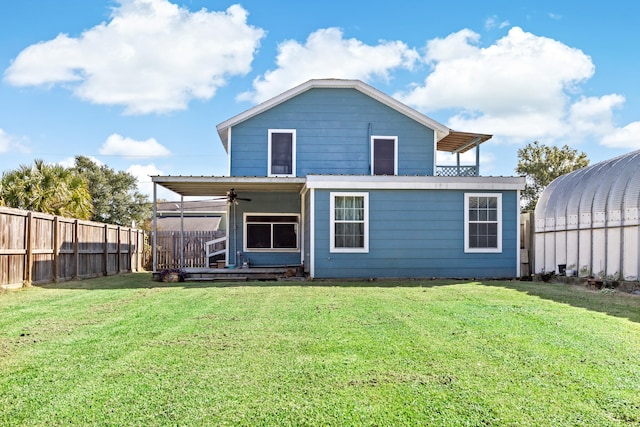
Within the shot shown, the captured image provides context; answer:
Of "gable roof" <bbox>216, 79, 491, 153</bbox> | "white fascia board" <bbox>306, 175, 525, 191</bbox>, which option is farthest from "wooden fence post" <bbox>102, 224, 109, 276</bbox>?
"white fascia board" <bbox>306, 175, 525, 191</bbox>

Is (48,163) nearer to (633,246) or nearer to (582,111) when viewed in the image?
(633,246)

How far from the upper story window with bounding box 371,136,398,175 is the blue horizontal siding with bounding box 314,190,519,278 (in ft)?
10.8

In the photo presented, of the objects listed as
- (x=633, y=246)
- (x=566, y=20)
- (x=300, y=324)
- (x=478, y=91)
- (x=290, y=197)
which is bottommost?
(x=300, y=324)

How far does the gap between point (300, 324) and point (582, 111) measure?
19740 millimetres

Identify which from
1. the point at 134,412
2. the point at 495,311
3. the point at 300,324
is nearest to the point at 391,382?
the point at 134,412

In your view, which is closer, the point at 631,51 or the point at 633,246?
the point at 633,246

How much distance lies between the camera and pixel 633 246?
Answer: 34.7 ft

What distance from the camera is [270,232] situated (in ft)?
56.3

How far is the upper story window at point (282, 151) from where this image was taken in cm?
1638

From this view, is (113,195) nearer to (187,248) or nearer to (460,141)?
(187,248)

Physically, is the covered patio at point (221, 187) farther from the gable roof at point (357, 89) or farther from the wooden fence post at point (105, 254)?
the gable roof at point (357, 89)

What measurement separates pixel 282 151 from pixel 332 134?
1.70m

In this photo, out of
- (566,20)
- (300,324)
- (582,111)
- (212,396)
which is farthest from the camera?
(582,111)

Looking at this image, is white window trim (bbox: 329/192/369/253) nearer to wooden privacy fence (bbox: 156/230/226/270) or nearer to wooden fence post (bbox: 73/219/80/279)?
wooden fence post (bbox: 73/219/80/279)
